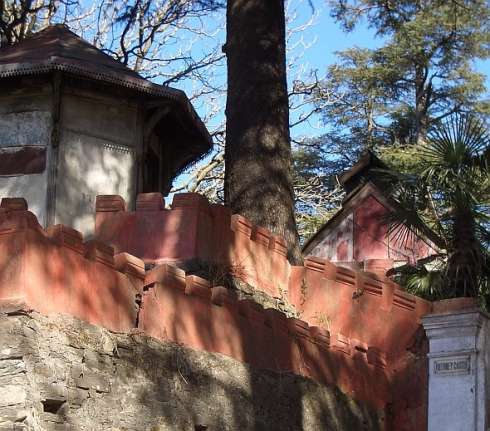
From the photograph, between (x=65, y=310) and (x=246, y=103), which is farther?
(x=246, y=103)

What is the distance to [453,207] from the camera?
1143 centimetres

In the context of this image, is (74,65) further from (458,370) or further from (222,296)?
(458,370)

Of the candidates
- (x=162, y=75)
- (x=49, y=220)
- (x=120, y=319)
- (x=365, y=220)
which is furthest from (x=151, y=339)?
(x=162, y=75)

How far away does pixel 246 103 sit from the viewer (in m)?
14.0

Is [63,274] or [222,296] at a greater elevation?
[222,296]

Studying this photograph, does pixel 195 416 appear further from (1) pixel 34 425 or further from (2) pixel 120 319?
(1) pixel 34 425

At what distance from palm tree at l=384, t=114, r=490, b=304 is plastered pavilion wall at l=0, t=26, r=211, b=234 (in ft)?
11.3

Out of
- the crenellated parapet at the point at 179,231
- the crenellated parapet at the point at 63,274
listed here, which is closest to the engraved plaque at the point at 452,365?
the crenellated parapet at the point at 179,231

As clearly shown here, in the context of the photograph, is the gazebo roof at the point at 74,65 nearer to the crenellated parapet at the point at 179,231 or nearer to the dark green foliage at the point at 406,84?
the crenellated parapet at the point at 179,231

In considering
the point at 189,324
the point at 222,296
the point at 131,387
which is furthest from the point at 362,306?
the point at 131,387

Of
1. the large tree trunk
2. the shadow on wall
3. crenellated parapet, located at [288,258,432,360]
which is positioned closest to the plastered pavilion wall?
the large tree trunk

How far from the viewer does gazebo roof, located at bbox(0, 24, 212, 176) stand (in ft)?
42.9

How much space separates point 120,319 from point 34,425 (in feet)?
4.47

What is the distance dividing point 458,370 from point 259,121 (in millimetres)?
5169
